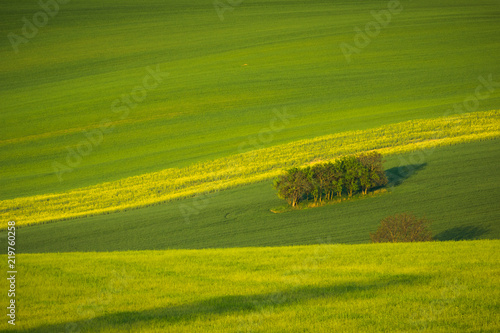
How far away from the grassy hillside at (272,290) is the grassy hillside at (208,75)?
20.0 m

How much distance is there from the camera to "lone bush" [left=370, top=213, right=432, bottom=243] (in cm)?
1809

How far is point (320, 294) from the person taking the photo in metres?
11.1

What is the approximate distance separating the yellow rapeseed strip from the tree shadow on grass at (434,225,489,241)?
11.3 meters

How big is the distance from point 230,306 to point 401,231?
9548mm

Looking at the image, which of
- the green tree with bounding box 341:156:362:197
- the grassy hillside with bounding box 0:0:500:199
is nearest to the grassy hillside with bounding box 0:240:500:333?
the green tree with bounding box 341:156:362:197

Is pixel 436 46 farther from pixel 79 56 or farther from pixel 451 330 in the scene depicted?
pixel 451 330

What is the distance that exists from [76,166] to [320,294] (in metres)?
29.2

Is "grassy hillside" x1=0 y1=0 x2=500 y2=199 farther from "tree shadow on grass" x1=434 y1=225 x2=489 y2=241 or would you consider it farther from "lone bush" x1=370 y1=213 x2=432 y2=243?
"tree shadow on grass" x1=434 y1=225 x2=489 y2=241

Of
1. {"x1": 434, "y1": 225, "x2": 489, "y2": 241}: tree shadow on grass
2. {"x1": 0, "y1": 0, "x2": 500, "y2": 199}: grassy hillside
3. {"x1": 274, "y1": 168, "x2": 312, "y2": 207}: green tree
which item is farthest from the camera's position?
{"x1": 0, "y1": 0, "x2": 500, "y2": 199}: grassy hillside

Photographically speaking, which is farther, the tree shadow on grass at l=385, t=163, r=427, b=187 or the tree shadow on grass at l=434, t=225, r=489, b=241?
the tree shadow on grass at l=385, t=163, r=427, b=187

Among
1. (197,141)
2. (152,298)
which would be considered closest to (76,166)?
(197,141)

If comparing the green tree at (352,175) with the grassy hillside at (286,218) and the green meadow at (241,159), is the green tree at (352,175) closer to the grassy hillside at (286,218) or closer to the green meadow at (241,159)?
the green meadow at (241,159)

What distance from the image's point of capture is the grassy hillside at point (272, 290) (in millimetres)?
9508

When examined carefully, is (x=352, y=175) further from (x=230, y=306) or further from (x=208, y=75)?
(x=208, y=75)
